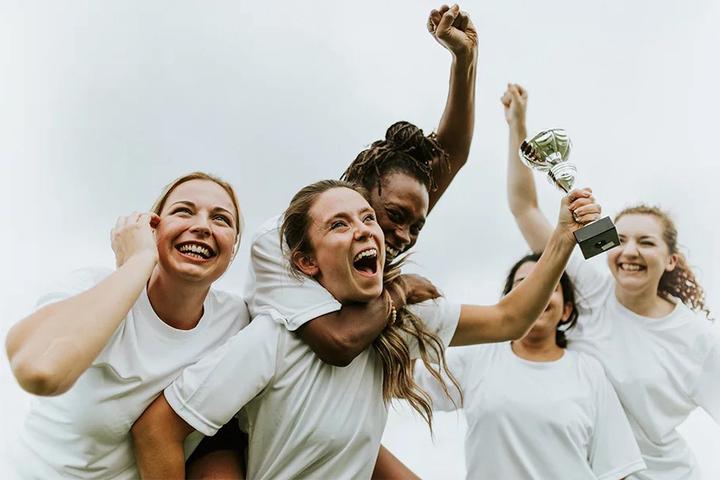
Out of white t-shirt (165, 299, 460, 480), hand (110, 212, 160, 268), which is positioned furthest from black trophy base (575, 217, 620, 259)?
hand (110, 212, 160, 268)

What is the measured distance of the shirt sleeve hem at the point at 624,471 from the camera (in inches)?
159

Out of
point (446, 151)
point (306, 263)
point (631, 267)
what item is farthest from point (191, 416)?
point (631, 267)

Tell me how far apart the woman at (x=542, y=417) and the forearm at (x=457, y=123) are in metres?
0.99

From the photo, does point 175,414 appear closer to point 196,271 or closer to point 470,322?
point 196,271

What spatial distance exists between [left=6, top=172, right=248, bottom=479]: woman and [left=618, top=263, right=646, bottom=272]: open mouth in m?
2.50

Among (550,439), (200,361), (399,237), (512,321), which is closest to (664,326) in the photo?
(550,439)

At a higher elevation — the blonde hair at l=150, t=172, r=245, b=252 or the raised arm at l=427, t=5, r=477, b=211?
the raised arm at l=427, t=5, r=477, b=211

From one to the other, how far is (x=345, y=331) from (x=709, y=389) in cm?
271

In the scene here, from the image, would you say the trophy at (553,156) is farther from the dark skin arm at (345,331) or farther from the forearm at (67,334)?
the forearm at (67,334)

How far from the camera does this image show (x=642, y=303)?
15.0 feet

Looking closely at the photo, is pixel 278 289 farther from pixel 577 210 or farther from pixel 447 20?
pixel 447 20

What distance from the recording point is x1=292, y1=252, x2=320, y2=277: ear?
3.08 meters

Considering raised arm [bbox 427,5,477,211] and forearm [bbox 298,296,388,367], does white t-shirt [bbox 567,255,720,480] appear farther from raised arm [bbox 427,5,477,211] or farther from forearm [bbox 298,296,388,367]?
forearm [bbox 298,296,388,367]

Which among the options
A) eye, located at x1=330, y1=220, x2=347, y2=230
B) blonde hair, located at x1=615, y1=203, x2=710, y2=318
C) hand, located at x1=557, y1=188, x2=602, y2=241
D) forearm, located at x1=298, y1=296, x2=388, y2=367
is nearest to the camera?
forearm, located at x1=298, y1=296, x2=388, y2=367
